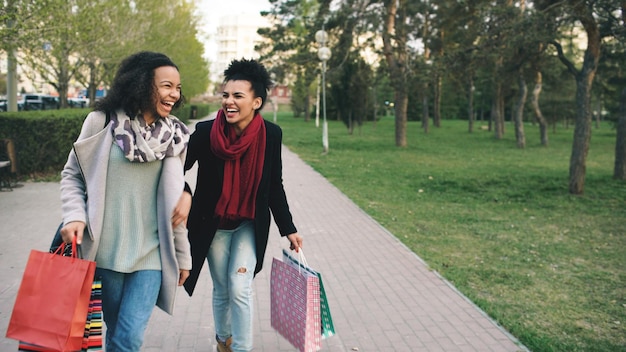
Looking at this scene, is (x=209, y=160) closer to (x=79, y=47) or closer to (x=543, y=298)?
(x=543, y=298)

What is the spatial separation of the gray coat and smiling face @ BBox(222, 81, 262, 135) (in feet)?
1.80

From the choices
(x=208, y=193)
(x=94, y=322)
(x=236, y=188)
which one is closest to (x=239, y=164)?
(x=236, y=188)

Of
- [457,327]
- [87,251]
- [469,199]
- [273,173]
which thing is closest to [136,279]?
[87,251]

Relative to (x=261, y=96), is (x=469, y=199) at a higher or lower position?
lower

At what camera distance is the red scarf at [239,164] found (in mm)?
3215

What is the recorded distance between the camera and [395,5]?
2405cm

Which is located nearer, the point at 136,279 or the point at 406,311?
the point at 136,279

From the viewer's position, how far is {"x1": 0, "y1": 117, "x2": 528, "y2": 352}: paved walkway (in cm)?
425

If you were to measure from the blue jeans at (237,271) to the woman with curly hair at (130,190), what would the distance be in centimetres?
61

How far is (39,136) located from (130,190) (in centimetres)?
1094

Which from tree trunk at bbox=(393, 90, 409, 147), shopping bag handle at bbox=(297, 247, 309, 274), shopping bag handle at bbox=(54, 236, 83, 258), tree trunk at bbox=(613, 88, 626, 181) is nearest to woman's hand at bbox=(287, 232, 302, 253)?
shopping bag handle at bbox=(297, 247, 309, 274)

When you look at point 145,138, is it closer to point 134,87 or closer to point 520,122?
point 134,87

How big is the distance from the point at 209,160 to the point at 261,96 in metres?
0.46

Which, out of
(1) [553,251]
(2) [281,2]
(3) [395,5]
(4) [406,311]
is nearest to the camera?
(4) [406,311]
